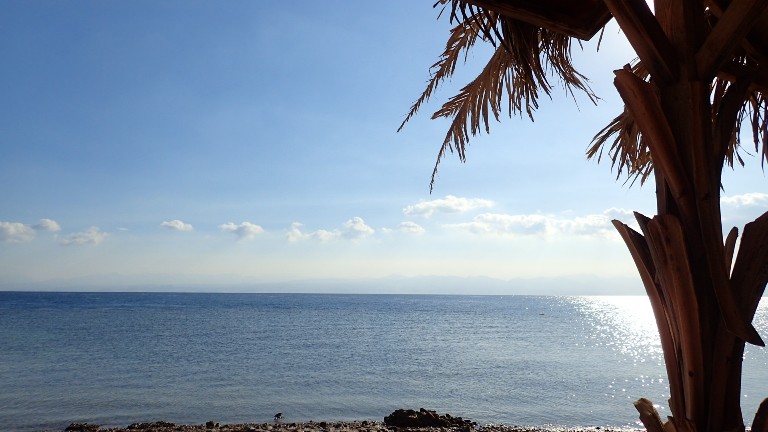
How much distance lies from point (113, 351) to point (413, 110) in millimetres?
28093

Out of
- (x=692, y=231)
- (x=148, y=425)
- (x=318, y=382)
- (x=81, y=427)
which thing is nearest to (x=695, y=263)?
(x=692, y=231)

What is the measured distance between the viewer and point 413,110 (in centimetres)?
372

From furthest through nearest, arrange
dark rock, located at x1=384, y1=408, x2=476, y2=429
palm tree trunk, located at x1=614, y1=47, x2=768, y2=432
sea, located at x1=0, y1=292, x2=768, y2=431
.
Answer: sea, located at x1=0, y1=292, x2=768, y2=431 → dark rock, located at x1=384, y1=408, x2=476, y2=429 → palm tree trunk, located at x1=614, y1=47, x2=768, y2=432

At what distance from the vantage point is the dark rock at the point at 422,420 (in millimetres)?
11562

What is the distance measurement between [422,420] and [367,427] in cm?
123

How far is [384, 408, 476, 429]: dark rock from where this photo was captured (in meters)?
11.6

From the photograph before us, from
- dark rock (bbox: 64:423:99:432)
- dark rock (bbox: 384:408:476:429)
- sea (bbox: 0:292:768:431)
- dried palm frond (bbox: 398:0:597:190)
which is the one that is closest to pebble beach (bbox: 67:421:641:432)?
dark rock (bbox: 64:423:99:432)

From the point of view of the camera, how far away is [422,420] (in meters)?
11.7

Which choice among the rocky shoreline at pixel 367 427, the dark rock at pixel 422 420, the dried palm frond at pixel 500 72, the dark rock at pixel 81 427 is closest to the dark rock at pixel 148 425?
the rocky shoreline at pixel 367 427

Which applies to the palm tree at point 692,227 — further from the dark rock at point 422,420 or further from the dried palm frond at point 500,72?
the dark rock at point 422,420

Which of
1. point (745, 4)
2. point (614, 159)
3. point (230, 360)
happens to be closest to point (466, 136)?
point (614, 159)

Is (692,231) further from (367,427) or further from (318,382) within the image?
(318,382)

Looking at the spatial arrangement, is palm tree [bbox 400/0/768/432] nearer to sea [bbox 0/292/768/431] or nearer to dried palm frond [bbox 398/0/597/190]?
dried palm frond [bbox 398/0/597/190]

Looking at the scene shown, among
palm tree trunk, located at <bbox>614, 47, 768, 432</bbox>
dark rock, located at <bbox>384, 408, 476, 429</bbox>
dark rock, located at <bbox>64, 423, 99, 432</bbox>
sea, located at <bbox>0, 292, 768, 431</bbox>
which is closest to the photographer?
palm tree trunk, located at <bbox>614, 47, 768, 432</bbox>
